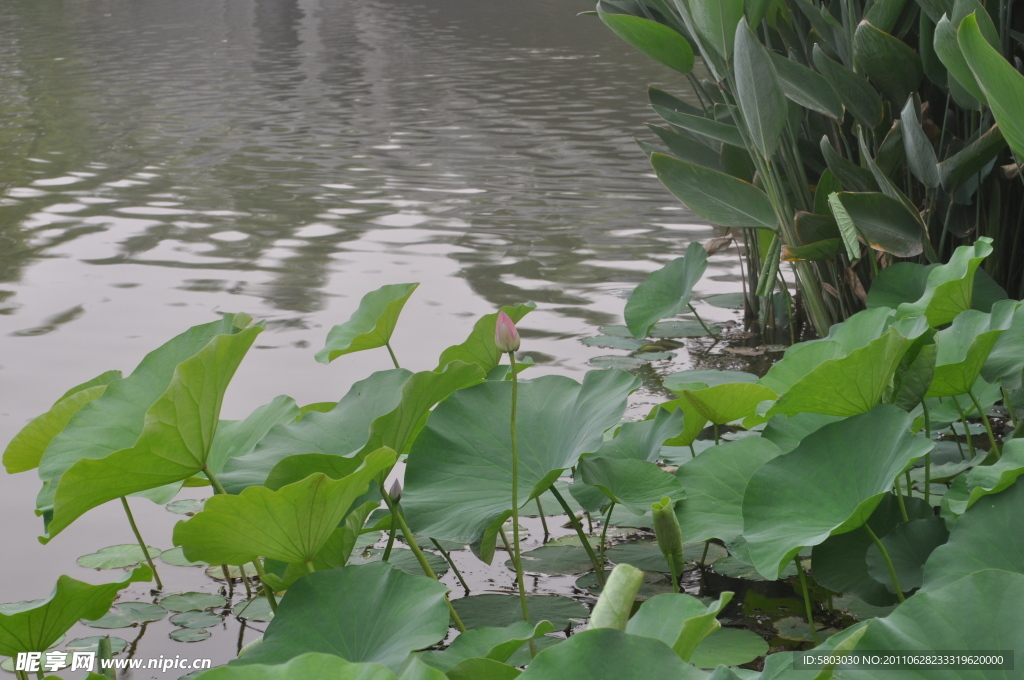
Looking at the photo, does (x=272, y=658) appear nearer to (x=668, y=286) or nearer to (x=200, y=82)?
(x=668, y=286)

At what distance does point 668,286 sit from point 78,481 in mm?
1572

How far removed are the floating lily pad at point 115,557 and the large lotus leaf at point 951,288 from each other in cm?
107

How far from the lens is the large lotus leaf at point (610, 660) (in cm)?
61

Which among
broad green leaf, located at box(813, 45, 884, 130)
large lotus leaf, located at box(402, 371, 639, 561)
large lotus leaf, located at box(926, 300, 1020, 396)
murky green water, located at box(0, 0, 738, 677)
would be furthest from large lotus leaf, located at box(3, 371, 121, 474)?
broad green leaf, located at box(813, 45, 884, 130)

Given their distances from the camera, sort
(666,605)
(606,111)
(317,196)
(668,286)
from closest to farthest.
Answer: (666,605)
(668,286)
(317,196)
(606,111)

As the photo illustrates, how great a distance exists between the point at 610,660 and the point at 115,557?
0.97m

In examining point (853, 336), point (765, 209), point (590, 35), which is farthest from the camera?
point (590, 35)

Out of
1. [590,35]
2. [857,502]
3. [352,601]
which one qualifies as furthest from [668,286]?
[590,35]

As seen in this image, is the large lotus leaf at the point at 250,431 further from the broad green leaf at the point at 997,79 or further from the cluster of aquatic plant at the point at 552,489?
the broad green leaf at the point at 997,79

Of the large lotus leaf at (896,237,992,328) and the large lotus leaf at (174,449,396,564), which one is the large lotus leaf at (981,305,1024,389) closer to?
the large lotus leaf at (896,237,992,328)

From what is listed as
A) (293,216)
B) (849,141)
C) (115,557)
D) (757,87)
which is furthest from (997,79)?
(293,216)

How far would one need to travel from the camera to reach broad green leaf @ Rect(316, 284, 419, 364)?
53.7 inches

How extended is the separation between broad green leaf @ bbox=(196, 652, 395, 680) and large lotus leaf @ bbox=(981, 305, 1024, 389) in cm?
77

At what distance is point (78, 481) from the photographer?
0.84 m
